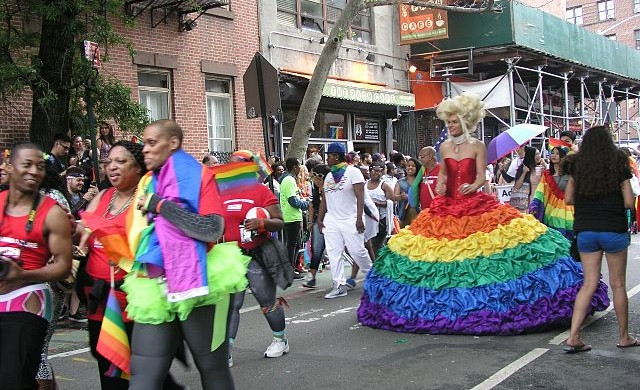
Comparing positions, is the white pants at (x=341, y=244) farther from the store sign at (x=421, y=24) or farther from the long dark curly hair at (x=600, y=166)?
the store sign at (x=421, y=24)

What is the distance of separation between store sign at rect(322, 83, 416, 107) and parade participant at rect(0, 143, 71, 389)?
44.5 feet

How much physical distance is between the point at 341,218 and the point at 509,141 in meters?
2.36

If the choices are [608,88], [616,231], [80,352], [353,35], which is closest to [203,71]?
[353,35]

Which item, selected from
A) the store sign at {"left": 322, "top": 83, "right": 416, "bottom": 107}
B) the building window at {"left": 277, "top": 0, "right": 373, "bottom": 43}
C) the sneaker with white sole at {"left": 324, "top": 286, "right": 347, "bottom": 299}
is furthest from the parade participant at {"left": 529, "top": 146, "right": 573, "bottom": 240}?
the building window at {"left": 277, "top": 0, "right": 373, "bottom": 43}

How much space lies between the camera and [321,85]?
49.4 feet

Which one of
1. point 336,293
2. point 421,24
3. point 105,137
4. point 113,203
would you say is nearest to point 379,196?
point 336,293

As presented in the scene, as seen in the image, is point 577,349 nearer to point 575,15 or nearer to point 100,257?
point 100,257

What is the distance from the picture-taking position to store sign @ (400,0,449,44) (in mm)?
21969

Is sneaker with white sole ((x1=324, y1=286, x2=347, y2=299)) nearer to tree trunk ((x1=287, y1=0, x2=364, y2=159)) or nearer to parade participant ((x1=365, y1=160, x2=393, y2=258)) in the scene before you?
parade participant ((x1=365, y1=160, x2=393, y2=258))

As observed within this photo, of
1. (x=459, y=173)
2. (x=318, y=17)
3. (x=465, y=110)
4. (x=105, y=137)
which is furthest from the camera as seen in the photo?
(x=318, y=17)

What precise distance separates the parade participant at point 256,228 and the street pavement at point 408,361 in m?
0.54

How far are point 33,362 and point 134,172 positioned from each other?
114 cm

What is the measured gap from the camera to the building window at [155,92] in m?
15.7

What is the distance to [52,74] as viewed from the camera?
11.6 meters
